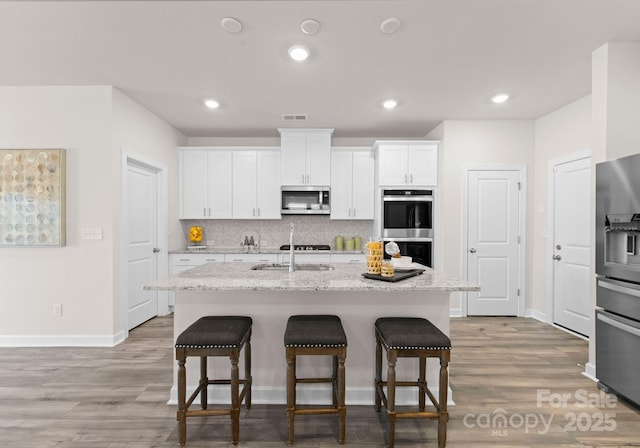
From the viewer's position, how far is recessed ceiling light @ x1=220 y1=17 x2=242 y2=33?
235cm

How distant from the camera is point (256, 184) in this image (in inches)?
203

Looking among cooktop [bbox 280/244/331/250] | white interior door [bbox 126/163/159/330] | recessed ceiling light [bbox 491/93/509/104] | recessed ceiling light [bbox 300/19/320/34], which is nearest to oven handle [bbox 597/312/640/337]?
recessed ceiling light [bbox 491/93/509/104]

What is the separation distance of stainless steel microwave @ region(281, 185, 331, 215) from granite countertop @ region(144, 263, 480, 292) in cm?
265

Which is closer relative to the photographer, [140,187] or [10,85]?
[10,85]

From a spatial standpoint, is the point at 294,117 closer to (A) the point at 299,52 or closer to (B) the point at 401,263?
(A) the point at 299,52

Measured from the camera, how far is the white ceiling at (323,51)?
7.45 ft

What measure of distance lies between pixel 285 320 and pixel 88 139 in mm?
2900

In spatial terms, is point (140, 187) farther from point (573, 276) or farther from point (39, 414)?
point (573, 276)

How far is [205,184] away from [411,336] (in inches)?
165

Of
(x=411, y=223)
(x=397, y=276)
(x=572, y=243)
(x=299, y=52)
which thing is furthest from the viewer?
(x=411, y=223)

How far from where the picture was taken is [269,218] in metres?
5.16

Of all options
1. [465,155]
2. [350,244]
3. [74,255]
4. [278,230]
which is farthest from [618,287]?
[74,255]

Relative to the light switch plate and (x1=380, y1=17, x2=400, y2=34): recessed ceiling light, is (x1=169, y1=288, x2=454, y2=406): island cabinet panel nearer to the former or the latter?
the light switch plate

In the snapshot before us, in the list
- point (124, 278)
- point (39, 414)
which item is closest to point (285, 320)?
point (39, 414)
